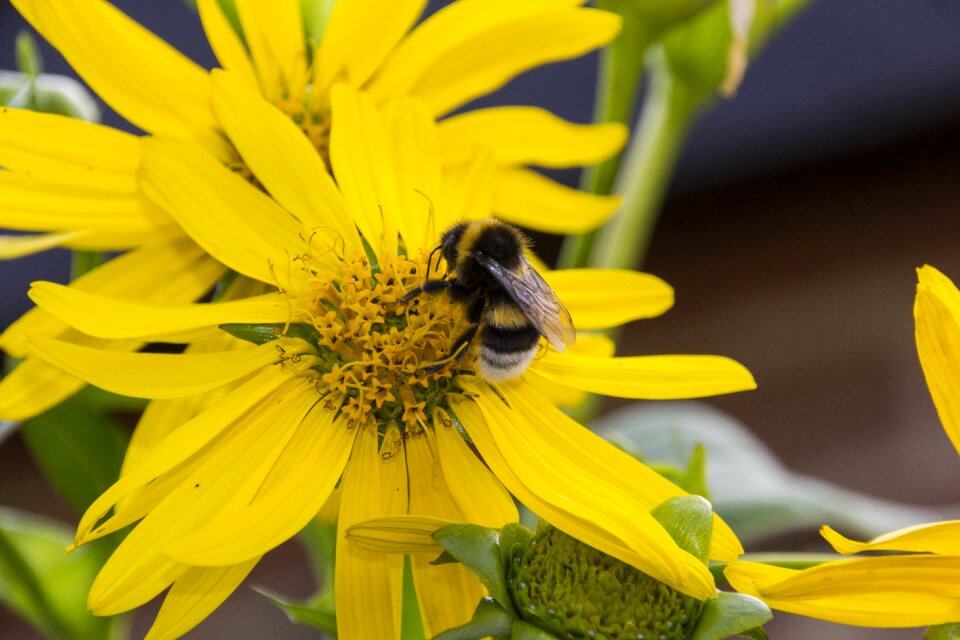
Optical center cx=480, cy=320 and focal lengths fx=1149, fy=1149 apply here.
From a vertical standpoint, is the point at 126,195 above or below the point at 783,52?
below

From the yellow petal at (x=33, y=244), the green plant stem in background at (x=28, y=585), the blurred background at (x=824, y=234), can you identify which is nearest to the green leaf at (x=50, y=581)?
the green plant stem in background at (x=28, y=585)

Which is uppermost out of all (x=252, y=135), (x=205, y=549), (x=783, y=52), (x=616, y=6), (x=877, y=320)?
(x=783, y=52)

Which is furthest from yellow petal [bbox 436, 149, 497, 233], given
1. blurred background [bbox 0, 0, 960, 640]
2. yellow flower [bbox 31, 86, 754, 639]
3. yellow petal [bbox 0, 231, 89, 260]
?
blurred background [bbox 0, 0, 960, 640]

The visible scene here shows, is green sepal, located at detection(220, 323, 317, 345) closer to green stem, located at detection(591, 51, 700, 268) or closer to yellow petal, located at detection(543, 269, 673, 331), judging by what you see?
yellow petal, located at detection(543, 269, 673, 331)

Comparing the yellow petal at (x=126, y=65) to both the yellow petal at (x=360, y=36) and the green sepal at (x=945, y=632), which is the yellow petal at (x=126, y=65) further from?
the green sepal at (x=945, y=632)

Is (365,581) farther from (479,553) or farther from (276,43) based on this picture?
(276,43)

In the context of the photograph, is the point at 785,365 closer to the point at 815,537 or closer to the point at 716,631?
the point at 815,537

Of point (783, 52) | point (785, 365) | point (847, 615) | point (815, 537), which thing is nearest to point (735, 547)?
point (847, 615)
